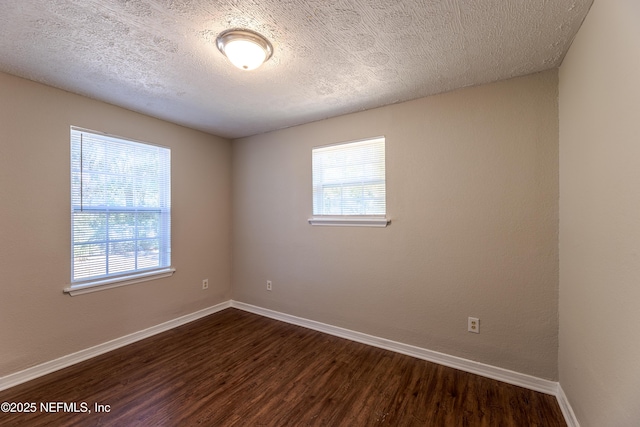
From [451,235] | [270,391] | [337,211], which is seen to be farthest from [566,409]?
[337,211]

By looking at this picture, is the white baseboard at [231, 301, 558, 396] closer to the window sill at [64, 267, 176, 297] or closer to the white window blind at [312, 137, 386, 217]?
the white window blind at [312, 137, 386, 217]

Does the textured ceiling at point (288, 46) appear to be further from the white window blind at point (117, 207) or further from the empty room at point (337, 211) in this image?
the white window blind at point (117, 207)

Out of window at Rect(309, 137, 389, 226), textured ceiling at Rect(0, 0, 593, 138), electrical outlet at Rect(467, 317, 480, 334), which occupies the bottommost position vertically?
electrical outlet at Rect(467, 317, 480, 334)

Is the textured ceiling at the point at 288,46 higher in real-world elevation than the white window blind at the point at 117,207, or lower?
higher

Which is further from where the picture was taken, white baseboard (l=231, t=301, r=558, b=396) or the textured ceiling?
white baseboard (l=231, t=301, r=558, b=396)

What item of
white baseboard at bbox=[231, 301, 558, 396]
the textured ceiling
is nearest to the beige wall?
the textured ceiling

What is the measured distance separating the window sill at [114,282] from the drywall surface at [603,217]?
356 centimetres

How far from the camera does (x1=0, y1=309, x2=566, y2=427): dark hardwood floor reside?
1.70 metres

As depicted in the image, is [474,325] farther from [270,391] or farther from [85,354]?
[85,354]

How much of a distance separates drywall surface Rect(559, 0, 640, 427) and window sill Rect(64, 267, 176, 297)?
3.56 metres

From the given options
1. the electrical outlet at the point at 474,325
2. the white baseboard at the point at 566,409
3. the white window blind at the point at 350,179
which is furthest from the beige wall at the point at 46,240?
the white baseboard at the point at 566,409

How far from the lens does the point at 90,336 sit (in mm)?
2426

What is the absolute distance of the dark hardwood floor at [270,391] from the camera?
1.70 metres

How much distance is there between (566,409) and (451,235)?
1.29m
